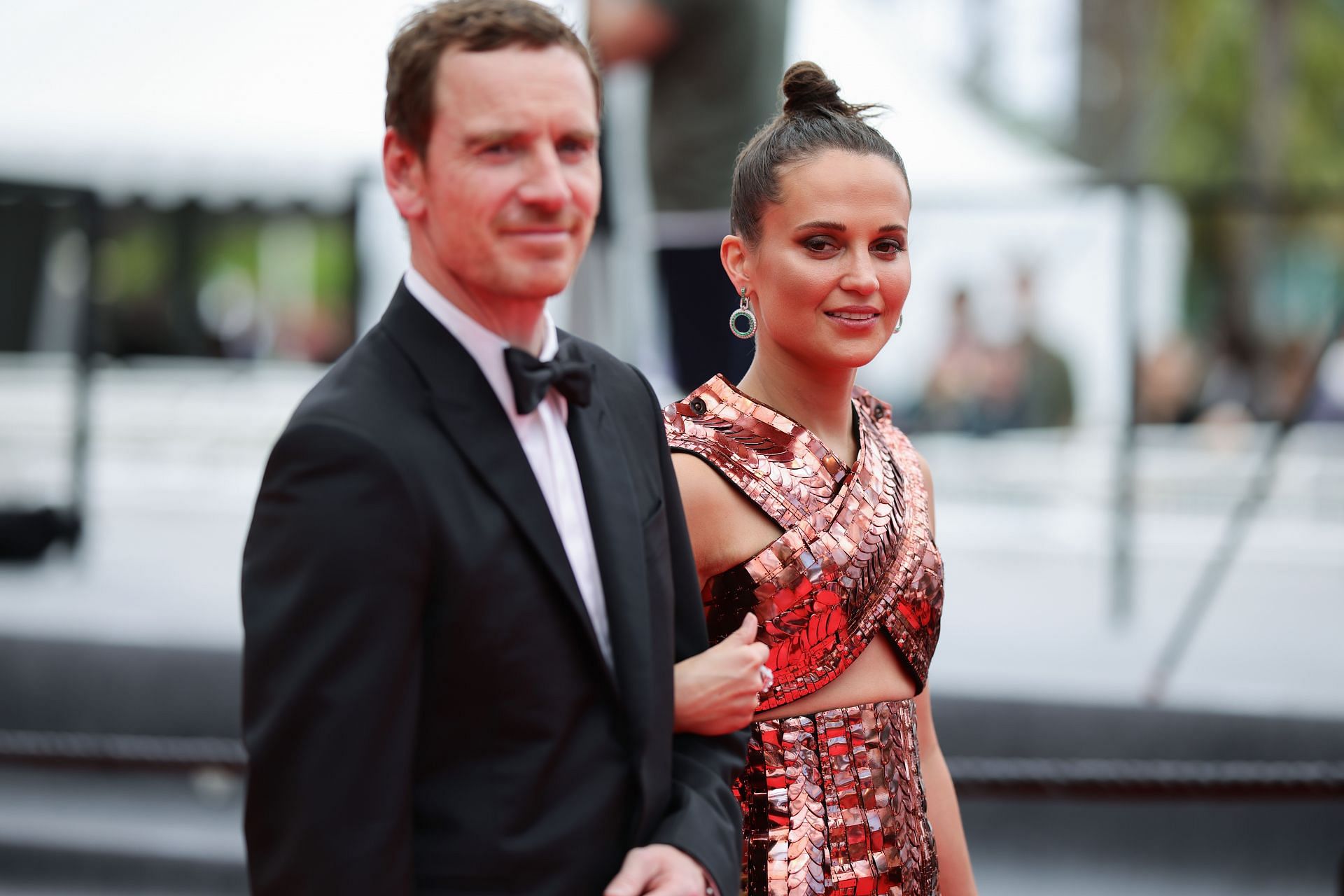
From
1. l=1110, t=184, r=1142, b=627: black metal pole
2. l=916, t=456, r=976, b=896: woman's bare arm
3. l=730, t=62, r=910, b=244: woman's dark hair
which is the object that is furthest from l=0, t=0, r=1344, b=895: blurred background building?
l=916, t=456, r=976, b=896: woman's bare arm

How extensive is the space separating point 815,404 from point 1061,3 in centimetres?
518

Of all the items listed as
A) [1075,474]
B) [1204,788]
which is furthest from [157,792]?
[1075,474]

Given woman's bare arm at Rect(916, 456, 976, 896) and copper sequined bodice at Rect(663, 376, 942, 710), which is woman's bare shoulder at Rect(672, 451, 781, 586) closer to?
copper sequined bodice at Rect(663, 376, 942, 710)

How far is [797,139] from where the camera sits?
4.89 ft

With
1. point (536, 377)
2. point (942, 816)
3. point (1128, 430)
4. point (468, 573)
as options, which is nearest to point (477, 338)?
point (536, 377)

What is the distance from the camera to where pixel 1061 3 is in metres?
6.09

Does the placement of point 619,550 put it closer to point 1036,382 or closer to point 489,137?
point 489,137

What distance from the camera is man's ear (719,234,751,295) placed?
1547 mm

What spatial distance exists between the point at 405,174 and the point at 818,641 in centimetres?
66

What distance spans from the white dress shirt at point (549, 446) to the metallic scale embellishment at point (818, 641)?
12.8 inches

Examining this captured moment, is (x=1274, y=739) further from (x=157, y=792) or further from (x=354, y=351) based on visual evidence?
(x=157, y=792)

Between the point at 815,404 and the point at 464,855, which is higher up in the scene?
the point at 815,404

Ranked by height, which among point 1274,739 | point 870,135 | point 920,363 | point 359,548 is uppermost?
point 870,135

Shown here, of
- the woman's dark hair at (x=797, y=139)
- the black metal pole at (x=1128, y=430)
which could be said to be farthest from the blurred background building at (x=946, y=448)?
the woman's dark hair at (x=797, y=139)
